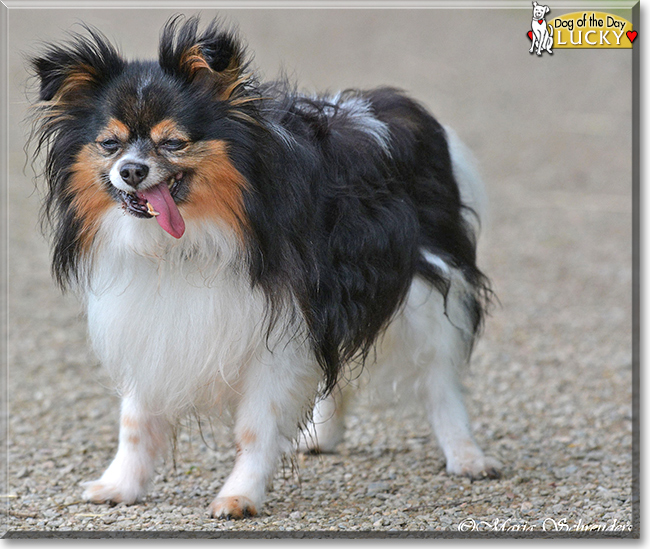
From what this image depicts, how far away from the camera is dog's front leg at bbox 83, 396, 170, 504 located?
4.10 m

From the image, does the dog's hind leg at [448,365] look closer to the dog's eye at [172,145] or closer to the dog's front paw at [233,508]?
the dog's front paw at [233,508]

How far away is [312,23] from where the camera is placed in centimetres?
1733

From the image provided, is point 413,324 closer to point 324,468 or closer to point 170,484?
point 324,468

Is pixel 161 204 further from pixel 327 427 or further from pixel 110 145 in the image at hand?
pixel 327 427

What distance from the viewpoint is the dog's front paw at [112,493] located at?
4.08m

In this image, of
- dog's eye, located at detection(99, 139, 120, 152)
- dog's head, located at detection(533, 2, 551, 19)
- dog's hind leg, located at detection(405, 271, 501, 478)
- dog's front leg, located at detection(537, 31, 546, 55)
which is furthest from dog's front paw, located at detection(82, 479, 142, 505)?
dog's head, located at detection(533, 2, 551, 19)

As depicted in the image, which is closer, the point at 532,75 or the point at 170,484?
the point at 170,484

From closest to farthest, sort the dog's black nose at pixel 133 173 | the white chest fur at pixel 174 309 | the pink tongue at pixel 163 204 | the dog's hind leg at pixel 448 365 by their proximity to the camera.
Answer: the dog's black nose at pixel 133 173
the pink tongue at pixel 163 204
the white chest fur at pixel 174 309
the dog's hind leg at pixel 448 365

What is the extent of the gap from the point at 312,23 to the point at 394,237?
14.3 meters

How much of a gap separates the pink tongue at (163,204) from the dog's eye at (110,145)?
8.2 inches

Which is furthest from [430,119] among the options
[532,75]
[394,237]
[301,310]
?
[532,75]

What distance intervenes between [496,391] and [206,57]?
3.44 m

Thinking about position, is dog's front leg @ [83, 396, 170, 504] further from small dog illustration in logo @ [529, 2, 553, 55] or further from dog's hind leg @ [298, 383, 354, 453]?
small dog illustration in logo @ [529, 2, 553, 55]

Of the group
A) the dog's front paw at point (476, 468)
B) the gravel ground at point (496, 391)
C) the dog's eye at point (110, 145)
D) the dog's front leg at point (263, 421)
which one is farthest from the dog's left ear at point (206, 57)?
the dog's front paw at point (476, 468)
